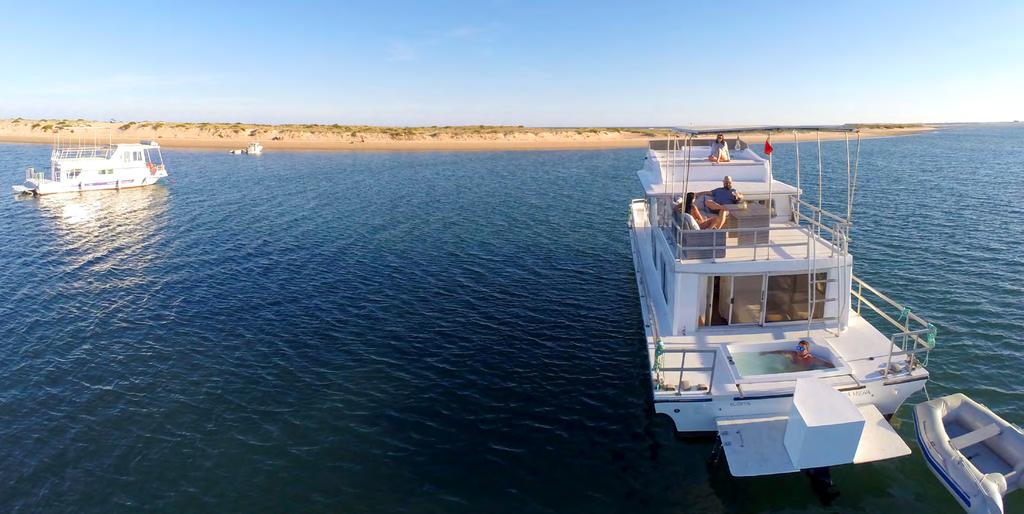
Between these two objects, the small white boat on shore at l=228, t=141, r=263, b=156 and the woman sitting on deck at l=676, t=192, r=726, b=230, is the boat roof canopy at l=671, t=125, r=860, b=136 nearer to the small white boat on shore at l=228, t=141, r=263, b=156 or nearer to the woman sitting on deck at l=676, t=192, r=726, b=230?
the woman sitting on deck at l=676, t=192, r=726, b=230

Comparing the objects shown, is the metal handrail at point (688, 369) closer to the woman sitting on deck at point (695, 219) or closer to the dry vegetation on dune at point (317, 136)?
the woman sitting on deck at point (695, 219)

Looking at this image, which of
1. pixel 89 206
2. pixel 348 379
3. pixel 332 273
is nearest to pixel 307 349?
pixel 348 379

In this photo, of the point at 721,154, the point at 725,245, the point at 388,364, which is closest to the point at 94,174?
the point at 388,364

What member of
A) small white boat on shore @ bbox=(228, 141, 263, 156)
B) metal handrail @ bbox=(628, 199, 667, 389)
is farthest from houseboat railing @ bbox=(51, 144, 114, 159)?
metal handrail @ bbox=(628, 199, 667, 389)

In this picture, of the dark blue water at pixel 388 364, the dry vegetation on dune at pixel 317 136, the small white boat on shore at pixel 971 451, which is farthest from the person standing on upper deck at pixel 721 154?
the dry vegetation on dune at pixel 317 136

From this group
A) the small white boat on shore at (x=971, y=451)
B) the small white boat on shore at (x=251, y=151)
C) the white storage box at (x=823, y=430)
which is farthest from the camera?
the small white boat on shore at (x=251, y=151)

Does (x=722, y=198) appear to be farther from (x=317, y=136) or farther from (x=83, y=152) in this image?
(x=317, y=136)

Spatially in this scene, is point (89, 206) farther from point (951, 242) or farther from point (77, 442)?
point (951, 242)
